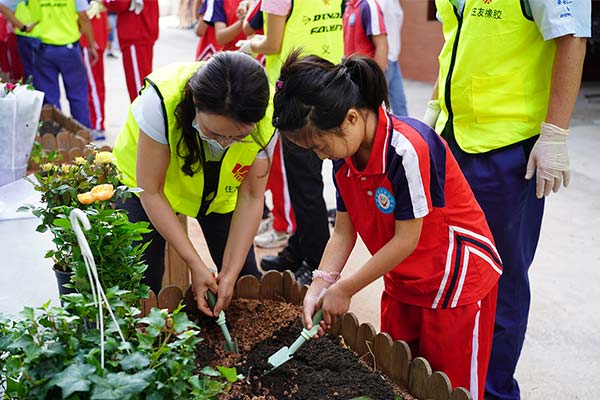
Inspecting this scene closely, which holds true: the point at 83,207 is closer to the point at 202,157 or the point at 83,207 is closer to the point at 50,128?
the point at 202,157

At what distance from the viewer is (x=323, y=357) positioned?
1939 mm

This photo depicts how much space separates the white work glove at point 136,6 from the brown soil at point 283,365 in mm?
3847

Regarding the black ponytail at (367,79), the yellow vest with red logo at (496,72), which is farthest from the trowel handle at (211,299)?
the yellow vest with red logo at (496,72)

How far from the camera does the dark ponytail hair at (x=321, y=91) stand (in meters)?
1.59

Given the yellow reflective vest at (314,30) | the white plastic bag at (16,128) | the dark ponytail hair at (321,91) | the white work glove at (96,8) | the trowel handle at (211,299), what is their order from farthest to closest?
the white work glove at (96,8) < the yellow reflective vest at (314,30) < the white plastic bag at (16,128) < the trowel handle at (211,299) < the dark ponytail hair at (321,91)

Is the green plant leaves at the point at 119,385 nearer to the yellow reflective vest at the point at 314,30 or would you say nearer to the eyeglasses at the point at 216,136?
the eyeglasses at the point at 216,136

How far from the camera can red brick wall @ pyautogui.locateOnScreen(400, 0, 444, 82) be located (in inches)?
345

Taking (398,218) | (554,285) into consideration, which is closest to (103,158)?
(398,218)

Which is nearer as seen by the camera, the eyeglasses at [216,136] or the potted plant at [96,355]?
the potted plant at [96,355]

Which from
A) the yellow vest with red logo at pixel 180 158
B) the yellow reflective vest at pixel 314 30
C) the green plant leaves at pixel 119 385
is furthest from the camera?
the yellow reflective vest at pixel 314 30

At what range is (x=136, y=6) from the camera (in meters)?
5.48

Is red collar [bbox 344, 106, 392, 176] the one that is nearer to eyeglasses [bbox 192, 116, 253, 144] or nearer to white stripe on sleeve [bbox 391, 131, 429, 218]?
white stripe on sleeve [bbox 391, 131, 429, 218]

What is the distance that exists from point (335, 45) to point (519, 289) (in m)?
1.62

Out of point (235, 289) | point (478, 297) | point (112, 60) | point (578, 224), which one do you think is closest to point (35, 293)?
point (235, 289)
